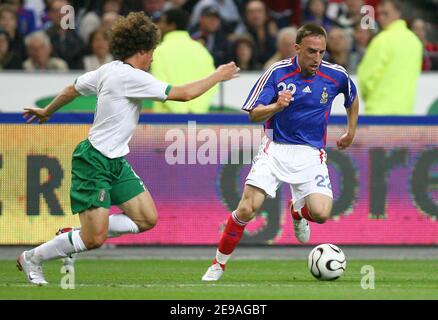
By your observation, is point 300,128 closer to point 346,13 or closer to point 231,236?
point 231,236

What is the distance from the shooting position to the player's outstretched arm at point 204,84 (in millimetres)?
9008

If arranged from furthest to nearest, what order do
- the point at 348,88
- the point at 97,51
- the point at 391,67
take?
1. the point at 97,51
2. the point at 391,67
3. the point at 348,88

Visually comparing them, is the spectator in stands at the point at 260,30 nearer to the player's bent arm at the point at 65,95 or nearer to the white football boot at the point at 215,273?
the white football boot at the point at 215,273

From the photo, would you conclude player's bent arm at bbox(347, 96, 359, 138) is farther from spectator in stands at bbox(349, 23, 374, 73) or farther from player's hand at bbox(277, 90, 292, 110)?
spectator in stands at bbox(349, 23, 374, 73)

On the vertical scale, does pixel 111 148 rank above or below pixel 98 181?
above

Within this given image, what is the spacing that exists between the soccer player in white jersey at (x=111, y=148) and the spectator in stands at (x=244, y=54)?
641 cm

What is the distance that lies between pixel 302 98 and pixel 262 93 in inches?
16.6

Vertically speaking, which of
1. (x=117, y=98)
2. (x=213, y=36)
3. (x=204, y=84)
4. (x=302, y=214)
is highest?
(x=213, y=36)

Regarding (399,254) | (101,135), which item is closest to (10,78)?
(399,254)

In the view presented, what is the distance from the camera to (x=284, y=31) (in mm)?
15227

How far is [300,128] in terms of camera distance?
34.8 ft

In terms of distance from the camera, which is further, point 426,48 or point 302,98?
point 426,48

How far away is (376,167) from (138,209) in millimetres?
4629

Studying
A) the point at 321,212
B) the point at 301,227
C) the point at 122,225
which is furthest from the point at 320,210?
the point at 122,225
